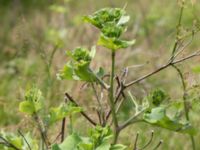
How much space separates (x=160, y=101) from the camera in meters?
1.59

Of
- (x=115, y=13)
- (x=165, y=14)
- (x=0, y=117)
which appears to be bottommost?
(x=0, y=117)

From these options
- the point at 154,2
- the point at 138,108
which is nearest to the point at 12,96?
the point at 138,108

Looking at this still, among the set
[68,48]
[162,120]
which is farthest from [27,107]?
[68,48]

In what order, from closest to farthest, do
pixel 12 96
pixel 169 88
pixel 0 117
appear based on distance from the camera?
pixel 0 117, pixel 12 96, pixel 169 88

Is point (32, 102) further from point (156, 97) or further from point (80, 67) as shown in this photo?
point (156, 97)

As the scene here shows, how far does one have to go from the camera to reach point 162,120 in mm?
1513

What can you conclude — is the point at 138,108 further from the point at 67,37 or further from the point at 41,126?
the point at 67,37

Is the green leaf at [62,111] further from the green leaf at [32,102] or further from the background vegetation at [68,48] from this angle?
the background vegetation at [68,48]

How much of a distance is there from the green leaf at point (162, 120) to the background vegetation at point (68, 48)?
2.28 feet

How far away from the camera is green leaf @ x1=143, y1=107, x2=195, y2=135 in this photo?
150 cm

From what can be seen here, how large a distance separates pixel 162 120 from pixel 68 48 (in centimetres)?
298

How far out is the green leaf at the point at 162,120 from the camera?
150 centimetres

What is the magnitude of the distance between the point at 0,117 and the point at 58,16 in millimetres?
2254

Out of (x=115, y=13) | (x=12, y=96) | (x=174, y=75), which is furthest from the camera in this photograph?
(x=174, y=75)
